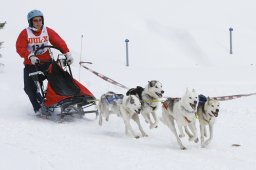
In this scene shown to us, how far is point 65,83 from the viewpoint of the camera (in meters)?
8.00

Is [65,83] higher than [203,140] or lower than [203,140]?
higher

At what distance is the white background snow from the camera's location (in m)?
5.37

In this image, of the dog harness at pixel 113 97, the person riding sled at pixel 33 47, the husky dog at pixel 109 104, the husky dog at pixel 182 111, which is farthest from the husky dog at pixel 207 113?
the person riding sled at pixel 33 47

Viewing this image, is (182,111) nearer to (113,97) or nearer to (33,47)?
(113,97)

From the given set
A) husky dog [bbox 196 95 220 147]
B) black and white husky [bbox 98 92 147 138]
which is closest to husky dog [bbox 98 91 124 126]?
black and white husky [bbox 98 92 147 138]

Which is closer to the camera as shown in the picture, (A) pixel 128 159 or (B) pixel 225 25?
(A) pixel 128 159

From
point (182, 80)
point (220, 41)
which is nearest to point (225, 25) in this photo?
A: point (220, 41)

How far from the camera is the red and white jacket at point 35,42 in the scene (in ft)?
26.0

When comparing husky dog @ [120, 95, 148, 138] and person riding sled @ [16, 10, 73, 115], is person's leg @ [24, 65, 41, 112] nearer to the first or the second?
person riding sled @ [16, 10, 73, 115]

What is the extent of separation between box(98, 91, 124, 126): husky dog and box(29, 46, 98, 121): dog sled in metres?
0.18

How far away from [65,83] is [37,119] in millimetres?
783

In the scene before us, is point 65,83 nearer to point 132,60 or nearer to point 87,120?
point 87,120

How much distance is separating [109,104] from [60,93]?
848mm

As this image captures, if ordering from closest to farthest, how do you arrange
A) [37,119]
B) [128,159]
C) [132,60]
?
1. [128,159]
2. [37,119]
3. [132,60]
